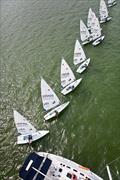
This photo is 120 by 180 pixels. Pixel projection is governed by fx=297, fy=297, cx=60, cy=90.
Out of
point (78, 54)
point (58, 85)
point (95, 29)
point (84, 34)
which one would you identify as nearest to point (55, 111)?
point (58, 85)

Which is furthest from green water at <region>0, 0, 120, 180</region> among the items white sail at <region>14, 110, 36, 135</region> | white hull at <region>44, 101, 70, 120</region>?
white sail at <region>14, 110, 36, 135</region>

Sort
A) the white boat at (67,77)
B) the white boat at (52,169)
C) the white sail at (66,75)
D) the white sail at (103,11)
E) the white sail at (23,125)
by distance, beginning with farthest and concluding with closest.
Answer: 1. the white sail at (103,11)
2. the white sail at (66,75)
3. the white boat at (67,77)
4. the white sail at (23,125)
5. the white boat at (52,169)

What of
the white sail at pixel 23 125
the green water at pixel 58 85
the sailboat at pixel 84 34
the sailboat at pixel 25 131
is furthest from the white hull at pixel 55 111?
the sailboat at pixel 84 34

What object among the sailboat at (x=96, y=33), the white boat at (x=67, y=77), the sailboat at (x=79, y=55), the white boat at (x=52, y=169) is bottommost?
the white boat at (x=52, y=169)

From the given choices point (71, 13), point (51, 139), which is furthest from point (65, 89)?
point (71, 13)

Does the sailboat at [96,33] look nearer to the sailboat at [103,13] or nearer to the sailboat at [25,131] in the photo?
the sailboat at [103,13]

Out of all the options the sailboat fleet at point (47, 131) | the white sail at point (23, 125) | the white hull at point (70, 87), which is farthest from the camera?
the white hull at point (70, 87)
